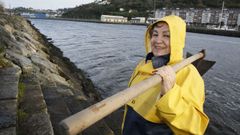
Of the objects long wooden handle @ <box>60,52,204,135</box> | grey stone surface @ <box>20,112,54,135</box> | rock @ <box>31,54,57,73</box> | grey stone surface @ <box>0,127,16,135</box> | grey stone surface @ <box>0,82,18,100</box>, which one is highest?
long wooden handle @ <box>60,52,204,135</box>

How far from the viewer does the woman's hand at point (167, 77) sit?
1999mm

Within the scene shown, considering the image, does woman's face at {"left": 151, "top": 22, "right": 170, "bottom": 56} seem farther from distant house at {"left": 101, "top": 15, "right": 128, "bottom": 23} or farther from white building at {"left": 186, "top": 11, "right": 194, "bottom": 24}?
distant house at {"left": 101, "top": 15, "right": 128, "bottom": 23}

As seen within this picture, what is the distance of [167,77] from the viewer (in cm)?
201

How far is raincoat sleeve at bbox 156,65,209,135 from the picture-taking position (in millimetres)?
2023

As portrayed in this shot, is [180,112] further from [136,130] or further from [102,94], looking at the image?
[102,94]

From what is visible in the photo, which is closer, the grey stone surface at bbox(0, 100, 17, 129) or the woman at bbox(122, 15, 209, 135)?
the woman at bbox(122, 15, 209, 135)

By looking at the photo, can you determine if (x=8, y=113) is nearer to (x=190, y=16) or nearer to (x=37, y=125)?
(x=37, y=125)

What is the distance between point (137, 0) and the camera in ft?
603

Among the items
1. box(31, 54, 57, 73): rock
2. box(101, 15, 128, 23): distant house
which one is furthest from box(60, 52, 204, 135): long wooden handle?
box(101, 15, 128, 23): distant house

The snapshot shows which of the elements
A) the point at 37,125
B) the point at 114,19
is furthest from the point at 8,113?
the point at 114,19

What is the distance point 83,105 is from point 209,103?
24.4 ft

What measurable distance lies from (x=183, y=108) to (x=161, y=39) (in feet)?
2.08

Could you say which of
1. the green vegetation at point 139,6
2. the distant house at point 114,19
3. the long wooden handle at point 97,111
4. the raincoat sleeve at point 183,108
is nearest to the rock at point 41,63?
the raincoat sleeve at point 183,108

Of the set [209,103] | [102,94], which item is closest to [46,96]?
[102,94]
